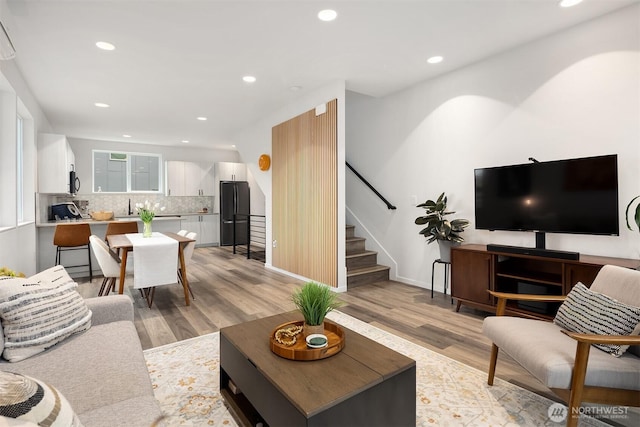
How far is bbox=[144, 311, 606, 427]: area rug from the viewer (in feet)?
5.76

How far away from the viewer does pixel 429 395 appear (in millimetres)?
1976

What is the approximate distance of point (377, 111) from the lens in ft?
16.9

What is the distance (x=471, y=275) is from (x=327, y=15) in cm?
290

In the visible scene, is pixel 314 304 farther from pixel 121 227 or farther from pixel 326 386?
pixel 121 227

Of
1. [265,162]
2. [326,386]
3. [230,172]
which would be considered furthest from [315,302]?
[230,172]

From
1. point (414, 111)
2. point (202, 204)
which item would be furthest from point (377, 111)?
point (202, 204)

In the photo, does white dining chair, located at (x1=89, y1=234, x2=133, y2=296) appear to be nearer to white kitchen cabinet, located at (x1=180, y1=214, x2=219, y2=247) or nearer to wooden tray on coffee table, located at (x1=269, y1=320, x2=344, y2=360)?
wooden tray on coffee table, located at (x1=269, y1=320, x2=344, y2=360)

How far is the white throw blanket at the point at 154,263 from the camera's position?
345 centimetres

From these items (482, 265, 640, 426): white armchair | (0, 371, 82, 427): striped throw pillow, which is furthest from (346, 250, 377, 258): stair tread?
(0, 371, 82, 427): striped throw pillow

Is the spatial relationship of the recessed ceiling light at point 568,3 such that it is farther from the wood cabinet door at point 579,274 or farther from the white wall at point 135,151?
the white wall at point 135,151

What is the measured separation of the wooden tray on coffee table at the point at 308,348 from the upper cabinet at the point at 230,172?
7.74 m

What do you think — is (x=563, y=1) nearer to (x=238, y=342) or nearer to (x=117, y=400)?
(x=238, y=342)

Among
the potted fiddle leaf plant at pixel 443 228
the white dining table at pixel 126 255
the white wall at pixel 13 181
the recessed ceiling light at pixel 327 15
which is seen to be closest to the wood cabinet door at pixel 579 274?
the potted fiddle leaf plant at pixel 443 228

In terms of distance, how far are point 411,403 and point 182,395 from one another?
1392 millimetres
